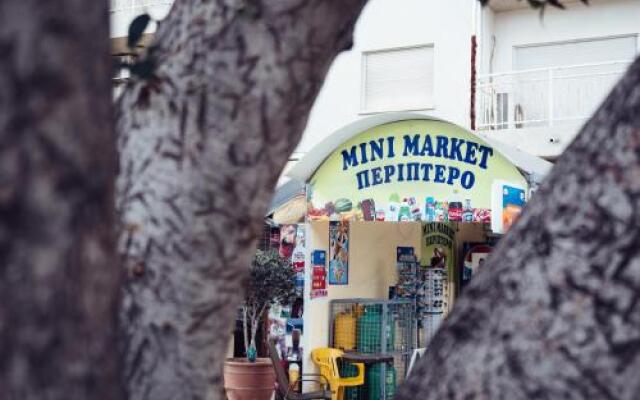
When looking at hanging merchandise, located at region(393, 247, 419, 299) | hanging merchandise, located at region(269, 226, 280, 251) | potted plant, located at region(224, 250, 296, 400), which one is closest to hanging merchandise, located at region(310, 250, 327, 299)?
potted plant, located at region(224, 250, 296, 400)

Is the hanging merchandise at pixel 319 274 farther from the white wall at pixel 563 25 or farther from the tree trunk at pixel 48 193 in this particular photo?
the tree trunk at pixel 48 193

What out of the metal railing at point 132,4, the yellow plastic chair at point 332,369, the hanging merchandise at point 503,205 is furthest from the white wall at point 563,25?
the yellow plastic chair at point 332,369

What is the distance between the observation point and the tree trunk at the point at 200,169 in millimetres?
1844

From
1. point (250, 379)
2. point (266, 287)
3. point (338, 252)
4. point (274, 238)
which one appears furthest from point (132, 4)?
point (250, 379)

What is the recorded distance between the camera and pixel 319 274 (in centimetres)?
954

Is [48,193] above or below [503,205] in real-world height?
below

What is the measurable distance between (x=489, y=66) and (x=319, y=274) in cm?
579

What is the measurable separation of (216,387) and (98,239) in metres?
0.92

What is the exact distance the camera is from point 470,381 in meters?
1.51

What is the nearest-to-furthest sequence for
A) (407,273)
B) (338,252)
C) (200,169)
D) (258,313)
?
1. (200,169)
2. (338,252)
3. (407,273)
4. (258,313)

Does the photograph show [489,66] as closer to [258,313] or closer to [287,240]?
[287,240]

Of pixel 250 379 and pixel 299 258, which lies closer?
pixel 250 379

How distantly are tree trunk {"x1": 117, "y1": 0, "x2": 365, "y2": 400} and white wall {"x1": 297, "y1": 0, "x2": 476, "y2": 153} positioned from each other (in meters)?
11.6

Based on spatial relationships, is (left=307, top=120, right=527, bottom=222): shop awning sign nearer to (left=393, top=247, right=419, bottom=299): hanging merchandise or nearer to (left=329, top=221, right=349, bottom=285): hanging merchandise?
(left=329, top=221, right=349, bottom=285): hanging merchandise
